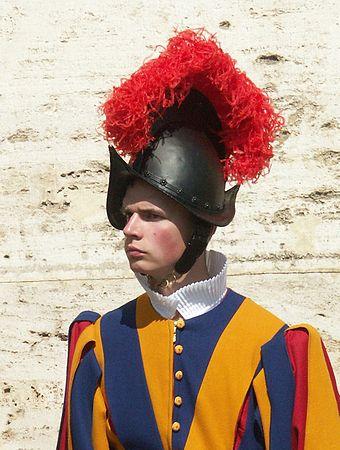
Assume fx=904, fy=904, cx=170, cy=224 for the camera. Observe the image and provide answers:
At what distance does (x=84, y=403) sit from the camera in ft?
7.27

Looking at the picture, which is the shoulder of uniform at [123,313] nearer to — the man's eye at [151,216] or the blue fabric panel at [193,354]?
the blue fabric panel at [193,354]

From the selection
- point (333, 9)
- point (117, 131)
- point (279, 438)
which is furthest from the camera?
point (333, 9)

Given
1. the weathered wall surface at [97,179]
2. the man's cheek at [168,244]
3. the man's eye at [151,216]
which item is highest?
the man's eye at [151,216]

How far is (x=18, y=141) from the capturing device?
11.1 feet

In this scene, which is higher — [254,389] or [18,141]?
[254,389]

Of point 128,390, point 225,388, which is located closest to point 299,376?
point 225,388

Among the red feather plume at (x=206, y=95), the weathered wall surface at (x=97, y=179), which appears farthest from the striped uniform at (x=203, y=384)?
the weathered wall surface at (x=97, y=179)

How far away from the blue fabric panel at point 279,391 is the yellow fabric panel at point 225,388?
40 mm

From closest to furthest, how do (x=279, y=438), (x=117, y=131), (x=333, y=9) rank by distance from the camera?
(x=279, y=438)
(x=117, y=131)
(x=333, y=9)

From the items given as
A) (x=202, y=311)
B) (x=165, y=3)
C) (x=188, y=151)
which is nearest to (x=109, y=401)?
(x=202, y=311)

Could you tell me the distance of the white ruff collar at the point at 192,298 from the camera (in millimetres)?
2150

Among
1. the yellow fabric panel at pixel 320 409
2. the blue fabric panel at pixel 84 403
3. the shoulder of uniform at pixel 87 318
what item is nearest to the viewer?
the yellow fabric panel at pixel 320 409

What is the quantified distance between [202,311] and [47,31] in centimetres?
165

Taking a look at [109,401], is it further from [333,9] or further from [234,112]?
[333,9]
